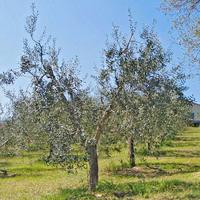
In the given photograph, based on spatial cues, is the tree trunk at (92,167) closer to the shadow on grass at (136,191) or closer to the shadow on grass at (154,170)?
the shadow on grass at (136,191)

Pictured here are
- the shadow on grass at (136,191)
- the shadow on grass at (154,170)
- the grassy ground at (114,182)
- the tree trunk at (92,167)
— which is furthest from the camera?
the shadow on grass at (154,170)

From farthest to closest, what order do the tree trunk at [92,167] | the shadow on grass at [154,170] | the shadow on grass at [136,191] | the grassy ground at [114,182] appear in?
the shadow on grass at [154,170] < the tree trunk at [92,167] < the grassy ground at [114,182] < the shadow on grass at [136,191]

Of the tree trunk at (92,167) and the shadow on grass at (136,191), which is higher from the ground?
the tree trunk at (92,167)

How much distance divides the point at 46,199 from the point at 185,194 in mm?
5345

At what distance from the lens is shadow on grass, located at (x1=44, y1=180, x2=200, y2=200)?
18.6 m

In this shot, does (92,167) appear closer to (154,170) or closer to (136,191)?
(136,191)

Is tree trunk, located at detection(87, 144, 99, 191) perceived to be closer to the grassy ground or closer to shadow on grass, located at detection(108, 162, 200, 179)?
the grassy ground

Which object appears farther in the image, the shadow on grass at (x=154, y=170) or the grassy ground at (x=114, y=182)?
the shadow on grass at (x=154, y=170)

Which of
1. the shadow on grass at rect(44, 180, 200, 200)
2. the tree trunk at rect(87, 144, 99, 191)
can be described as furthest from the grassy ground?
the tree trunk at rect(87, 144, 99, 191)

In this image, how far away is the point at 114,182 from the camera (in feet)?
81.9

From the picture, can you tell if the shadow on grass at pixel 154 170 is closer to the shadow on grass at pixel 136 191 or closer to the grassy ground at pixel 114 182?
the grassy ground at pixel 114 182

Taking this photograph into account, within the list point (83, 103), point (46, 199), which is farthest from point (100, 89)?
point (46, 199)

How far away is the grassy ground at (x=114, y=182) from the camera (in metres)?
19.1

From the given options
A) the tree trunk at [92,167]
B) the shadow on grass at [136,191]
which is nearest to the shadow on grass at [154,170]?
the shadow on grass at [136,191]
